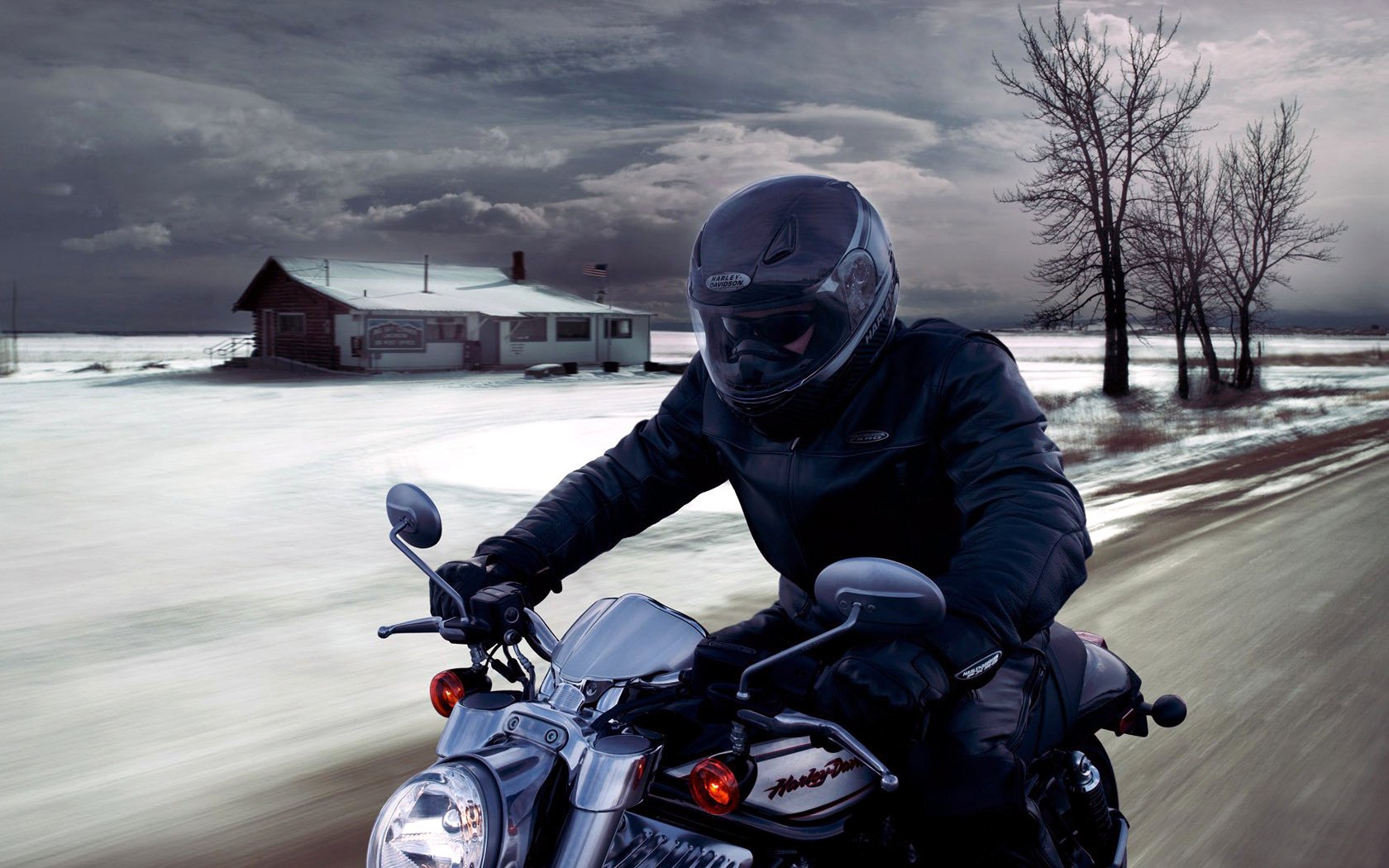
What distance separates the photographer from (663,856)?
170 cm

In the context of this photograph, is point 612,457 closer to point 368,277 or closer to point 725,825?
point 725,825

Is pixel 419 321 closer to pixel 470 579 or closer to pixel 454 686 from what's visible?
pixel 470 579

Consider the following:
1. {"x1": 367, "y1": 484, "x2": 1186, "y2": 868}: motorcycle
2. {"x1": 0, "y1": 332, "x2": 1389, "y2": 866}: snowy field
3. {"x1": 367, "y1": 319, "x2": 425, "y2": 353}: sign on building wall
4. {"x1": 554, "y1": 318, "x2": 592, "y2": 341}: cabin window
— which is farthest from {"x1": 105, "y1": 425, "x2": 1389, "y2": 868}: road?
{"x1": 554, "y1": 318, "x2": 592, "y2": 341}: cabin window

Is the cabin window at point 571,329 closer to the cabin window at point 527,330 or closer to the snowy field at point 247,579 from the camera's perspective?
the cabin window at point 527,330

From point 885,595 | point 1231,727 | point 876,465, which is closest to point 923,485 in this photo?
point 876,465

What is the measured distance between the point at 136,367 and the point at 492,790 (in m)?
51.9

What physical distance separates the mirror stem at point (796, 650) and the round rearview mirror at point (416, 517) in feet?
3.17

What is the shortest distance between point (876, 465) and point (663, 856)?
2.98 feet

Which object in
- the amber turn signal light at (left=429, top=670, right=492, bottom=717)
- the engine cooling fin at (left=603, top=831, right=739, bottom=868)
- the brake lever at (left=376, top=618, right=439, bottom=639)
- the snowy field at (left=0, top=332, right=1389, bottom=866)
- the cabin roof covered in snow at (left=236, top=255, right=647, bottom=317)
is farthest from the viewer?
the cabin roof covered in snow at (left=236, top=255, right=647, bottom=317)

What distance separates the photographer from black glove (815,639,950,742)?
63.3 inches

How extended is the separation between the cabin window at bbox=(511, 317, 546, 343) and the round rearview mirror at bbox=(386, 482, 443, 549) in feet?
154

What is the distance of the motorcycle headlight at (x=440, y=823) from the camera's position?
Result: 144 centimetres

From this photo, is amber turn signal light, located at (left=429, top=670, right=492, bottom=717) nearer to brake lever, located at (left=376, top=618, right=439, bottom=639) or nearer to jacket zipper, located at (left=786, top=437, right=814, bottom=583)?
brake lever, located at (left=376, top=618, right=439, bottom=639)

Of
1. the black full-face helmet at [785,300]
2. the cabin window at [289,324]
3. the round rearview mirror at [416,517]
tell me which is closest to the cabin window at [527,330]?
the cabin window at [289,324]
